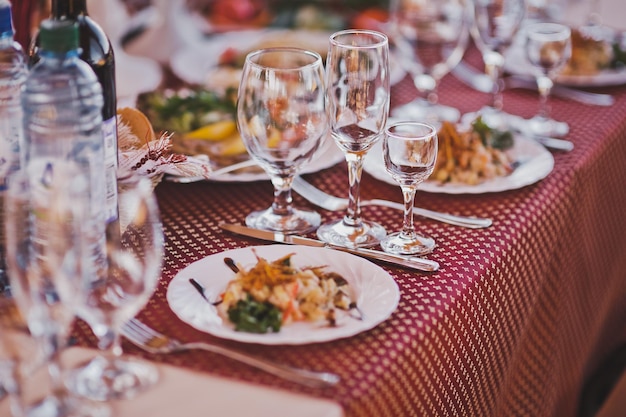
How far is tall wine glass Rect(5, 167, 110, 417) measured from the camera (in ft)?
2.45

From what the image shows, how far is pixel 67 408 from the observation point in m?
0.76

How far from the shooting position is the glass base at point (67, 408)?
0.76 m

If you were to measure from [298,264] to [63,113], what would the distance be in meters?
0.35

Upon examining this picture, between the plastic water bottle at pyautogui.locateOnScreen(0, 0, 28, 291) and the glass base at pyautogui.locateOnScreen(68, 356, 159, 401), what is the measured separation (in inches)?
8.4

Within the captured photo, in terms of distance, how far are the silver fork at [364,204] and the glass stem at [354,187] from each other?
87 mm

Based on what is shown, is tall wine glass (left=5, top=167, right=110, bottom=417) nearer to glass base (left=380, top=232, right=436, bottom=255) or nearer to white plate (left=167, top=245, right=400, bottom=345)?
white plate (left=167, top=245, right=400, bottom=345)

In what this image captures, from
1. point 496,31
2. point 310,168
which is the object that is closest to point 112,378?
point 310,168

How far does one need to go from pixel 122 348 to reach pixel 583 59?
4.60ft

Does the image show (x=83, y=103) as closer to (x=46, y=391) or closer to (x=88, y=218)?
(x=88, y=218)

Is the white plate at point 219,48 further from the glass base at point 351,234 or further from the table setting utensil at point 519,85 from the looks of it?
the glass base at point 351,234

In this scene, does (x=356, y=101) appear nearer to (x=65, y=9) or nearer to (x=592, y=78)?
(x=65, y=9)

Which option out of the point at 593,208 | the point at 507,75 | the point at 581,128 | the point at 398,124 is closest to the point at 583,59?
the point at 507,75

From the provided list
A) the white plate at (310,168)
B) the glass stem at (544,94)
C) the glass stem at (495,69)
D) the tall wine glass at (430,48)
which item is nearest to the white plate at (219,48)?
the tall wine glass at (430,48)

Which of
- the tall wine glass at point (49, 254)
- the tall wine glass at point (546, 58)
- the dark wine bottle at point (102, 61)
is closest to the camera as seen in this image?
the tall wine glass at point (49, 254)
